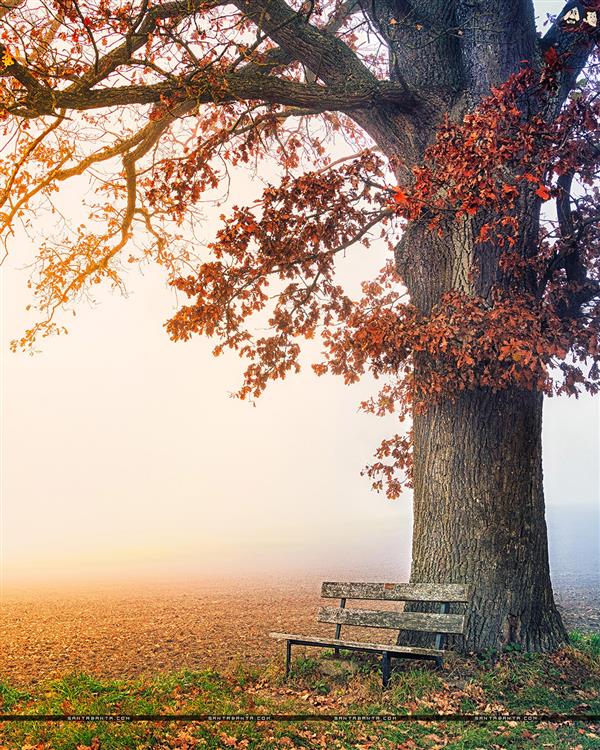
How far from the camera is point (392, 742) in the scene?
6324 millimetres

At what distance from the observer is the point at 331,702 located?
7320mm

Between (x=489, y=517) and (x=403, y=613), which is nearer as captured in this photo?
(x=403, y=613)

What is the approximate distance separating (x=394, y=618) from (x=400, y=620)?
7cm

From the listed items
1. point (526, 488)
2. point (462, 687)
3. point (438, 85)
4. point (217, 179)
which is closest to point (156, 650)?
point (462, 687)

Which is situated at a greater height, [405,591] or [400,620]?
[405,591]

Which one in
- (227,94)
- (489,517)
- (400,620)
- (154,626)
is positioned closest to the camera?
(400,620)

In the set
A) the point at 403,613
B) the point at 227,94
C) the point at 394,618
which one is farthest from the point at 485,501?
the point at 227,94

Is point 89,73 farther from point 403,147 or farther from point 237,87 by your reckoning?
point 403,147

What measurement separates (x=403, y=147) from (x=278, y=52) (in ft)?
10.5

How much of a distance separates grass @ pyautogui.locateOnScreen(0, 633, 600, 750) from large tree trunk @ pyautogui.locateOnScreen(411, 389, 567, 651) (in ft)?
1.43

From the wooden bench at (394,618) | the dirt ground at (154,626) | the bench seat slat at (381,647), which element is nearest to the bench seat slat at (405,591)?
the wooden bench at (394,618)

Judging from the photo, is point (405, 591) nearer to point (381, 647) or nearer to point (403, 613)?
point (403, 613)

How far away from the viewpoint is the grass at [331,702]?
6.05m

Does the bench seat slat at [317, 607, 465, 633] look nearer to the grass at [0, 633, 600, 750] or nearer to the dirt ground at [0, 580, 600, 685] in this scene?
the grass at [0, 633, 600, 750]
